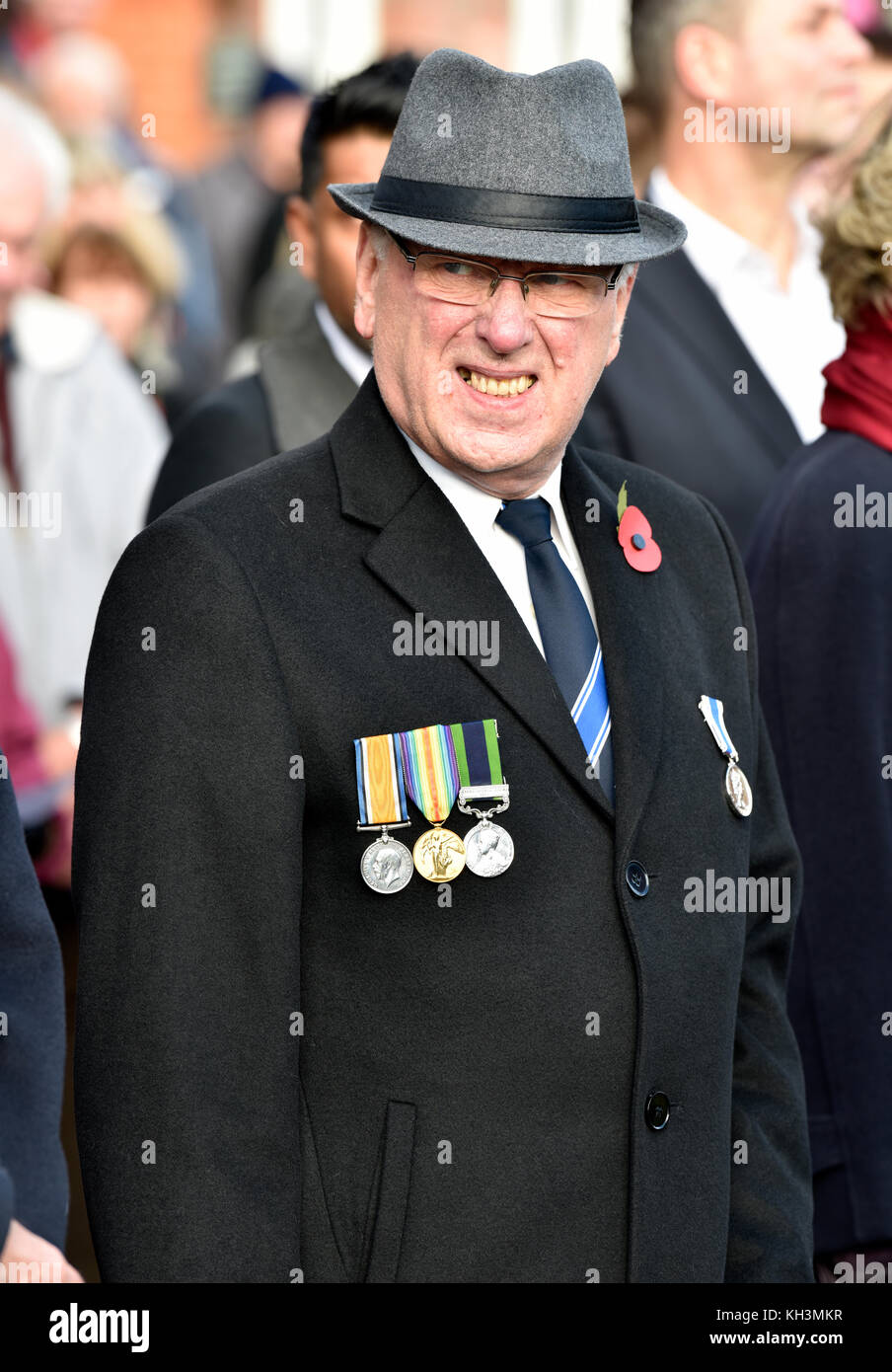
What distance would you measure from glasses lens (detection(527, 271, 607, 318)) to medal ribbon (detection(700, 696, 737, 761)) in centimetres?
50

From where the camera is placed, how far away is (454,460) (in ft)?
8.13

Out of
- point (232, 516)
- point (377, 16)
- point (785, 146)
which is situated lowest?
point (232, 516)

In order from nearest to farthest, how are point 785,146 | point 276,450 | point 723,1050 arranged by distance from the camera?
point 723,1050 → point 276,450 → point 785,146

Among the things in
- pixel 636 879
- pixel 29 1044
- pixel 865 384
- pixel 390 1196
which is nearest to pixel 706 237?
pixel 865 384

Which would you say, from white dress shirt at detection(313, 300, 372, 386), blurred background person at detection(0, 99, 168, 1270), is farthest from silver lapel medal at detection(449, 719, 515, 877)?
blurred background person at detection(0, 99, 168, 1270)

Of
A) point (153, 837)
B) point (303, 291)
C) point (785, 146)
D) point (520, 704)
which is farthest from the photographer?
point (303, 291)

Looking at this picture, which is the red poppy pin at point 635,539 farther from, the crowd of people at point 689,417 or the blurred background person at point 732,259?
the blurred background person at point 732,259

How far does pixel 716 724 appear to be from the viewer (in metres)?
2.65

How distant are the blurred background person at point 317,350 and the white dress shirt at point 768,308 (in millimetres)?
660

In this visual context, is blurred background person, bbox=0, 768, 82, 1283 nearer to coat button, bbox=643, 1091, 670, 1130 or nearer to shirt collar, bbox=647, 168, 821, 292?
coat button, bbox=643, 1091, 670, 1130

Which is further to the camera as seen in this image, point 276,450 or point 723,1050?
point 276,450
